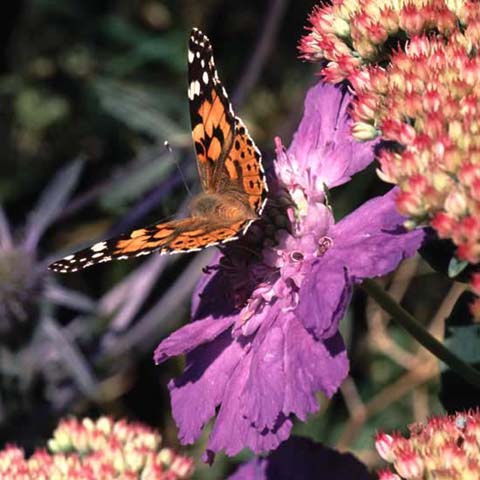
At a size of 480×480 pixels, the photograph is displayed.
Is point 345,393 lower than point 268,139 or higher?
lower

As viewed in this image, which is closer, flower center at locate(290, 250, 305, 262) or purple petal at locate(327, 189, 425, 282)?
purple petal at locate(327, 189, 425, 282)

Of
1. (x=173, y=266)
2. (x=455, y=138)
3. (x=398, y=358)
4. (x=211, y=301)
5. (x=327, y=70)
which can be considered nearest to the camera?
(x=455, y=138)

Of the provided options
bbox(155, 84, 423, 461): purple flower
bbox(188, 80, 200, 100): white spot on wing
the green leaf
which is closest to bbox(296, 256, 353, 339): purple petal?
bbox(155, 84, 423, 461): purple flower

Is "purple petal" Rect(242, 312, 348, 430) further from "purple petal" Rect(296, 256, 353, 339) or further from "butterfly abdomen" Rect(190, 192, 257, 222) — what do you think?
"butterfly abdomen" Rect(190, 192, 257, 222)

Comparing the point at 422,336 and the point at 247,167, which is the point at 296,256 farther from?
the point at 422,336

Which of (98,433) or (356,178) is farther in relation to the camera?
(356,178)

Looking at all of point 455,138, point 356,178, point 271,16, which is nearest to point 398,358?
point 356,178

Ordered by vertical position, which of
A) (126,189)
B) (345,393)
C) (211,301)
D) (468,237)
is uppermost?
(468,237)

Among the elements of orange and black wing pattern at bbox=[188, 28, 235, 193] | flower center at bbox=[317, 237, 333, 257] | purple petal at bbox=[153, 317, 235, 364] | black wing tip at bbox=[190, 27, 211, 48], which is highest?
black wing tip at bbox=[190, 27, 211, 48]

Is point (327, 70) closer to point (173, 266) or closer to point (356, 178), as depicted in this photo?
point (356, 178)
